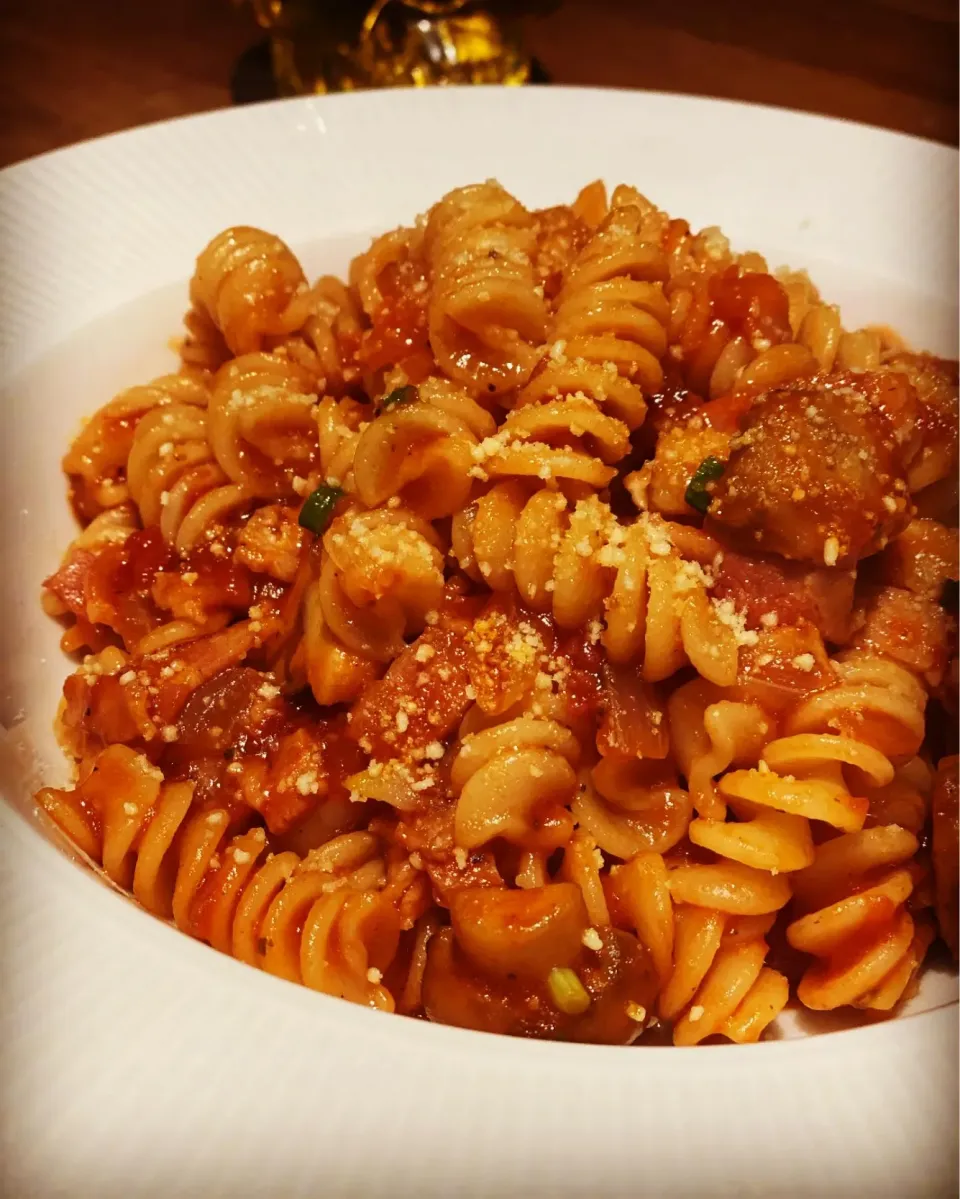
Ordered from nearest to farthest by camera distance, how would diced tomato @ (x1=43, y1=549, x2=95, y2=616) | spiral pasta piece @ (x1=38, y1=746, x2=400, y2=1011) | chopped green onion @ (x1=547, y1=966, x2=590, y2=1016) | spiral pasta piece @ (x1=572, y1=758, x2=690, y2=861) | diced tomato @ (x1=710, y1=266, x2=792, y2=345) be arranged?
chopped green onion @ (x1=547, y1=966, x2=590, y2=1016) < spiral pasta piece @ (x1=38, y1=746, x2=400, y2=1011) < spiral pasta piece @ (x1=572, y1=758, x2=690, y2=861) < diced tomato @ (x1=710, y1=266, x2=792, y2=345) < diced tomato @ (x1=43, y1=549, x2=95, y2=616)

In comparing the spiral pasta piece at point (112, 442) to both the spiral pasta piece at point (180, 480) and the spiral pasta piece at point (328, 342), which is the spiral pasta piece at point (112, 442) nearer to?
the spiral pasta piece at point (180, 480)

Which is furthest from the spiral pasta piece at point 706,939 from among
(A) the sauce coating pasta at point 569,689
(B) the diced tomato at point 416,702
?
(B) the diced tomato at point 416,702

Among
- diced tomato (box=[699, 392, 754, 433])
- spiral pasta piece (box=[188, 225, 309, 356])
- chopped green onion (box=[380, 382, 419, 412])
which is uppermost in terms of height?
spiral pasta piece (box=[188, 225, 309, 356])

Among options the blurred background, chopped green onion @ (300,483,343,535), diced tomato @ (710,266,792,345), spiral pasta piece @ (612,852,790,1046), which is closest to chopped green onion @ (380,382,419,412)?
chopped green onion @ (300,483,343,535)

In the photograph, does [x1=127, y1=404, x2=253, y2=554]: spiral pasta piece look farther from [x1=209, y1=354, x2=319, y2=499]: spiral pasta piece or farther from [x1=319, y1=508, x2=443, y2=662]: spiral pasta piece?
[x1=319, y1=508, x2=443, y2=662]: spiral pasta piece

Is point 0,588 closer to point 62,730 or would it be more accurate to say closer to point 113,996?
point 62,730

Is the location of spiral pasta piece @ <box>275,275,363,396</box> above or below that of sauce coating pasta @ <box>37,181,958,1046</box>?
above

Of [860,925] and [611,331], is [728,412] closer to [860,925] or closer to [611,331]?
[611,331]

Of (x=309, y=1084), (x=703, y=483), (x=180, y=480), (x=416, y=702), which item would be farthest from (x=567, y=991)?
(x=180, y=480)

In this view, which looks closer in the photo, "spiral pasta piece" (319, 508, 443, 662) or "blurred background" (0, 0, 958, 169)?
"spiral pasta piece" (319, 508, 443, 662)
